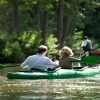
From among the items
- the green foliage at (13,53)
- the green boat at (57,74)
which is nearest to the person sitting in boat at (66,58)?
the green boat at (57,74)

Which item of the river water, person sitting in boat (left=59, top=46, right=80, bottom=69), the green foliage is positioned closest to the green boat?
the river water

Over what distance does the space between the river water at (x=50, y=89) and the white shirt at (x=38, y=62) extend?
0.62m

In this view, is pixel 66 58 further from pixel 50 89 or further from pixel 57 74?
pixel 50 89

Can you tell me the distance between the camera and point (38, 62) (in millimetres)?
17438

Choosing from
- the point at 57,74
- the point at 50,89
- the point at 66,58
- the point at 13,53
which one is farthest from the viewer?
the point at 13,53

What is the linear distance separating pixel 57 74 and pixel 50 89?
10.0ft

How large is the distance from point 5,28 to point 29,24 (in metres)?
3.22

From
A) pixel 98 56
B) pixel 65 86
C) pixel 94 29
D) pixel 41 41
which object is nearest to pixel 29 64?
pixel 65 86

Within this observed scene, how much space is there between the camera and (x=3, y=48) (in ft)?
102

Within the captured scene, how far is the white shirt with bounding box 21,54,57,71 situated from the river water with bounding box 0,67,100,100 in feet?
2.03

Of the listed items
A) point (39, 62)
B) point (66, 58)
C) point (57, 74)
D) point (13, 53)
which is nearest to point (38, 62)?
point (39, 62)

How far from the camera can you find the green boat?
16.7m

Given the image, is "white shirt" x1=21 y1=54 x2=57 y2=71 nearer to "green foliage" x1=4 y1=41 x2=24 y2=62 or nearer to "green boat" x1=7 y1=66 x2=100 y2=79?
"green boat" x1=7 y1=66 x2=100 y2=79

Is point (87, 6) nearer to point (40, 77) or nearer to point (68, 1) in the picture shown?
point (68, 1)
